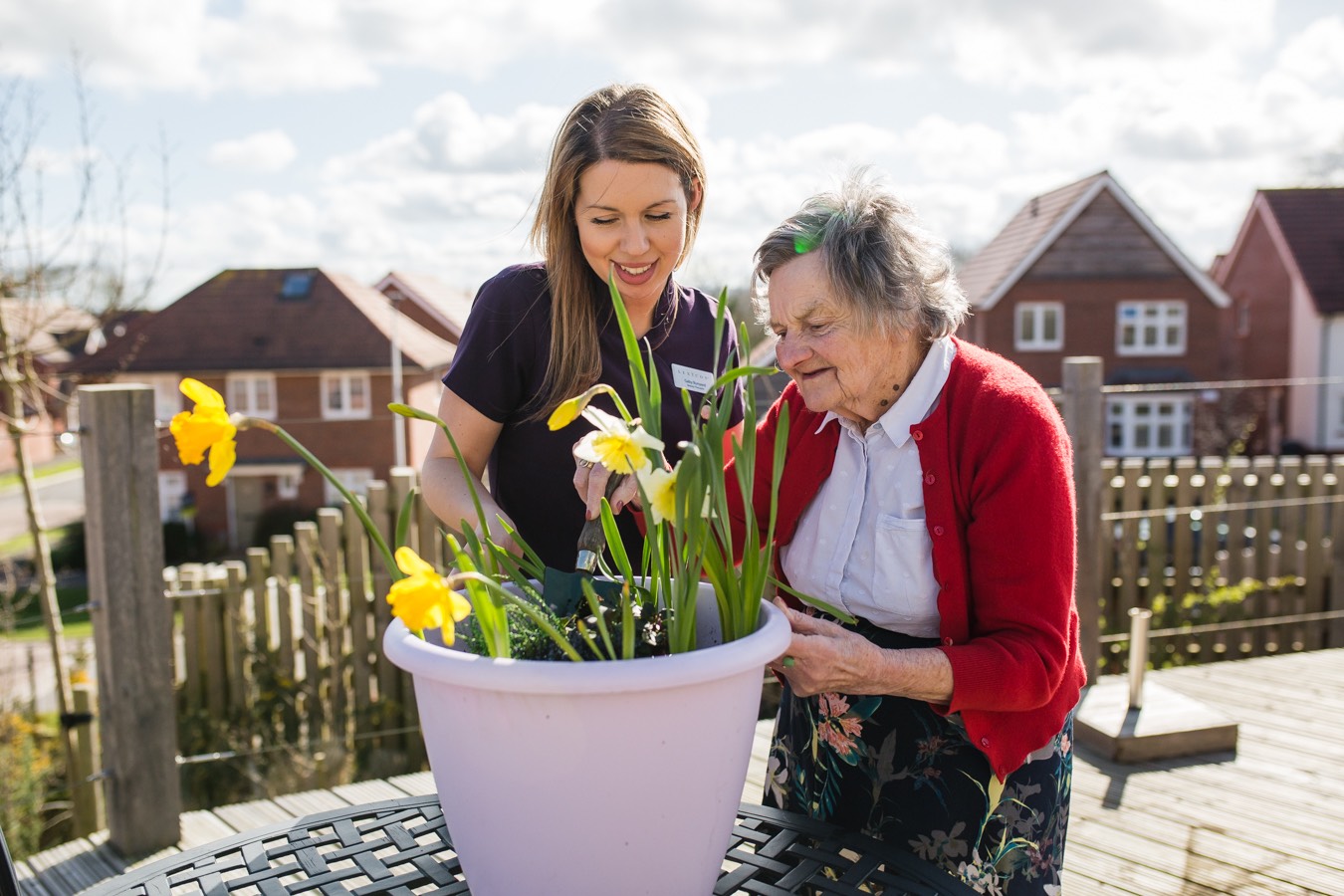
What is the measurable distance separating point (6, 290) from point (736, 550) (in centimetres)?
657

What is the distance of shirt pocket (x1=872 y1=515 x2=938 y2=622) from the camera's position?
1.15 metres

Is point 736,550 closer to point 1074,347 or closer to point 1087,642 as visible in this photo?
point 1087,642

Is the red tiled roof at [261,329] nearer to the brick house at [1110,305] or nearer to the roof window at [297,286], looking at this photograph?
the roof window at [297,286]

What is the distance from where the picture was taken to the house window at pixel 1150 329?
60.6ft

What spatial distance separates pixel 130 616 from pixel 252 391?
56.2ft

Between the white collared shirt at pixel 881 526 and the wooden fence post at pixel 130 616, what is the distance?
1.72 meters

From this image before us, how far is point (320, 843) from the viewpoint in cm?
111

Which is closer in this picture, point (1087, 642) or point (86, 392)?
point (86, 392)

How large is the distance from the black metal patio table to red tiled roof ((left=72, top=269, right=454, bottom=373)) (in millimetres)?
15801

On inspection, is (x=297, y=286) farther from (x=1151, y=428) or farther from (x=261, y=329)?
(x=1151, y=428)

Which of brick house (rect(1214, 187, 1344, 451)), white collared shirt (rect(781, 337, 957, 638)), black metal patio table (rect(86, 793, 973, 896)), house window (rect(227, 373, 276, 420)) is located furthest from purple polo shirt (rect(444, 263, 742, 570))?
house window (rect(227, 373, 276, 420))

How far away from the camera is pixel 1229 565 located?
211 inches

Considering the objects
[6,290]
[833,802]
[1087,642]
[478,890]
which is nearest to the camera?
[478,890]

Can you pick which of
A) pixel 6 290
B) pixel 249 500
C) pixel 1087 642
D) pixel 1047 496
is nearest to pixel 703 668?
pixel 1047 496
